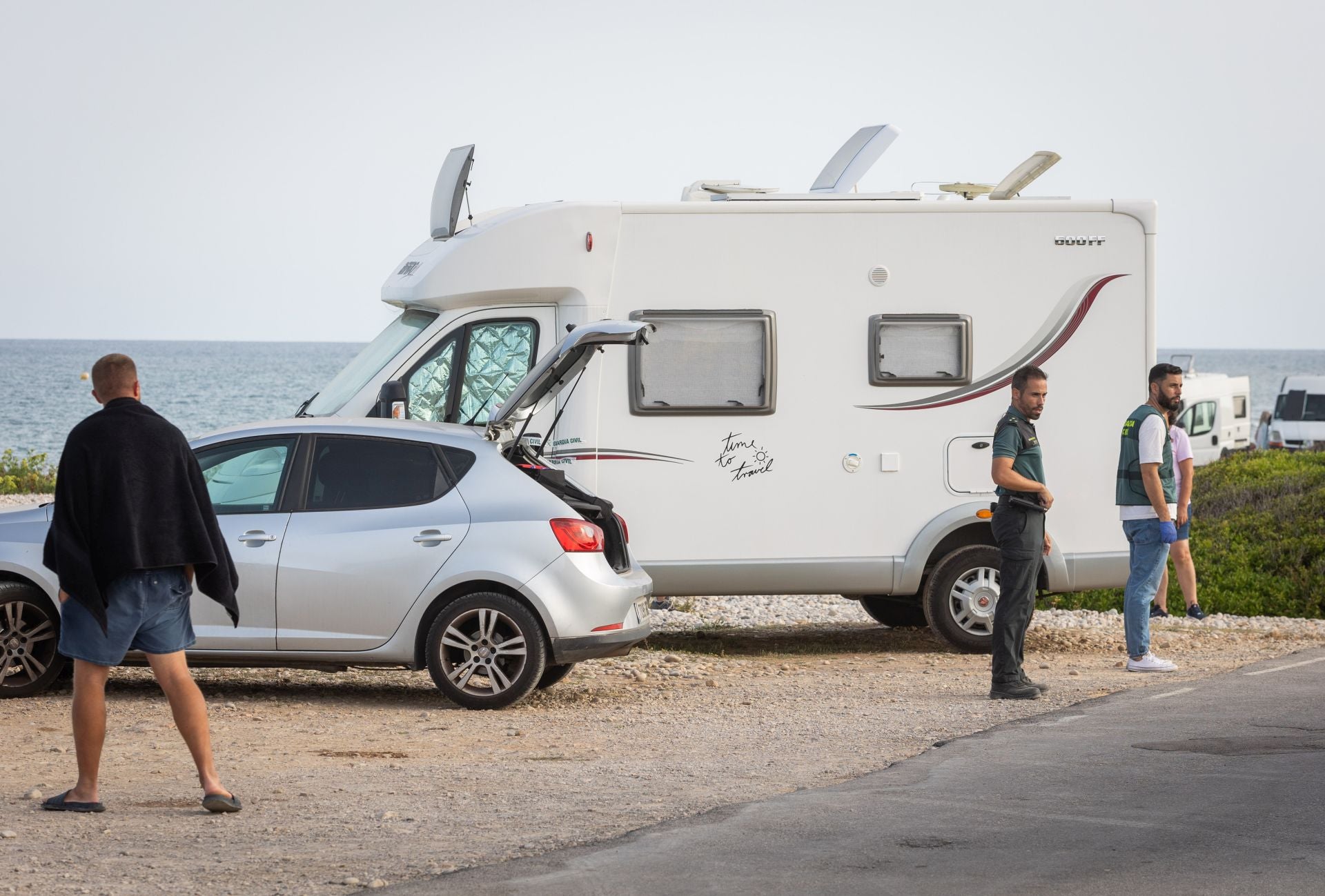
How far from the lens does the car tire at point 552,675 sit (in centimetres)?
971

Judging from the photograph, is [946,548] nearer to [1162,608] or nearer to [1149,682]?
[1149,682]

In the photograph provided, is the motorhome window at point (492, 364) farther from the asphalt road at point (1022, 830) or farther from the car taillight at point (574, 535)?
the asphalt road at point (1022, 830)

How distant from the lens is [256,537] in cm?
888

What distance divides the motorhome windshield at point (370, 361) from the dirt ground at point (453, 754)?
1777 millimetres

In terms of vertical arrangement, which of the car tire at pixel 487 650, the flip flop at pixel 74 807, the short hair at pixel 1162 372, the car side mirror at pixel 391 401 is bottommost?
the flip flop at pixel 74 807

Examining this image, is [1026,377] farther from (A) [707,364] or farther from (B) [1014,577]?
(A) [707,364]

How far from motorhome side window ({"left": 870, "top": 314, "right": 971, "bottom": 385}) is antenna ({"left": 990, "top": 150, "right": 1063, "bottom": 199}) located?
108 centimetres

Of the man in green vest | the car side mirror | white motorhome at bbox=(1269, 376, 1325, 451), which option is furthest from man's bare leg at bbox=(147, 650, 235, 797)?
white motorhome at bbox=(1269, 376, 1325, 451)

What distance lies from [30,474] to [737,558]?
18.5m

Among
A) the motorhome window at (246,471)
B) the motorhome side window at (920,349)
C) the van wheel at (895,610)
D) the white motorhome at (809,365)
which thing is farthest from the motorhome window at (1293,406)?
the motorhome window at (246,471)

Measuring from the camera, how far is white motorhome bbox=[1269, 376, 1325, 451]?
111 ft

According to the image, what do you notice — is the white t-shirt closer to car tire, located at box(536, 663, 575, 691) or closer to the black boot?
the black boot

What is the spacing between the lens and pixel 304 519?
8.94 meters

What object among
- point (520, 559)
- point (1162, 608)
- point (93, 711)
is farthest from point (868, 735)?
point (1162, 608)
